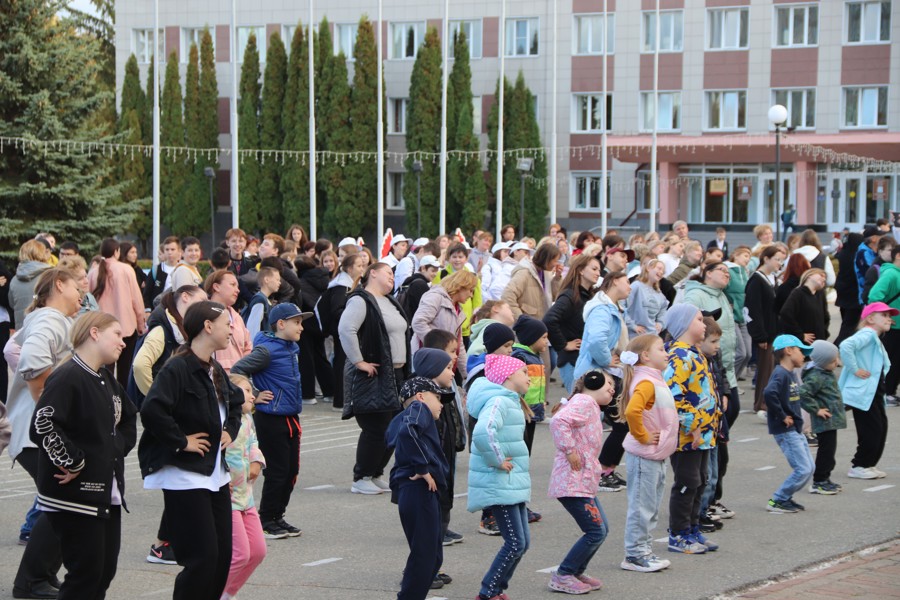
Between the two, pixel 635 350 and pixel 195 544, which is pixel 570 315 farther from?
pixel 195 544

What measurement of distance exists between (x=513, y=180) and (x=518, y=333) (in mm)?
38622

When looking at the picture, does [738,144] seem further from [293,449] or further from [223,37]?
[293,449]

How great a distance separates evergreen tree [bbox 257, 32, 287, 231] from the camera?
49656 mm

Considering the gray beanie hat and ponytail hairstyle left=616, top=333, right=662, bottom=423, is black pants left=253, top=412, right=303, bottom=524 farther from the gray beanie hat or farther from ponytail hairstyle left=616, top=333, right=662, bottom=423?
the gray beanie hat

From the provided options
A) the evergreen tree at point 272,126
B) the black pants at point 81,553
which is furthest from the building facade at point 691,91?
the black pants at point 81,553

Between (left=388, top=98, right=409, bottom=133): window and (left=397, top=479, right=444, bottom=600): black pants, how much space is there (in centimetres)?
4674

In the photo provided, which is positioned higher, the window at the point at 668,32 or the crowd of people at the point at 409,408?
the window at the point at 668,32

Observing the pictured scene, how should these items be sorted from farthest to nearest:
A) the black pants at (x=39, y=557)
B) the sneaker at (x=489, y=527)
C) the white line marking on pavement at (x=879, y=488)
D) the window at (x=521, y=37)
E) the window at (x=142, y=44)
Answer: the window at (x=142, y=44)
the window at (x=521, y=37)
the white line marking on pavement at (x=879, y=488)
the sneaker at (x=489, y=527)
the black pants at (x=39, y=557)

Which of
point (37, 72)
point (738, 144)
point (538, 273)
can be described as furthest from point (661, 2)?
point (538, 273)

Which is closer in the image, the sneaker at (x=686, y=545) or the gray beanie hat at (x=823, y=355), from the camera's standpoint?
the sneaker at (x=686, y=545)

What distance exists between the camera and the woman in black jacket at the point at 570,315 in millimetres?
11977

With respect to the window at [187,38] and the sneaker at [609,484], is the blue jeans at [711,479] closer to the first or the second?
the sneaker at [609,484]

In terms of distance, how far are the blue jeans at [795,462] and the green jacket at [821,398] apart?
0.59 metres

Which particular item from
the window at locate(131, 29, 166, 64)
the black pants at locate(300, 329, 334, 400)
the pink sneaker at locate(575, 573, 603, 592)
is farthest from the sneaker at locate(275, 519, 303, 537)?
the window at locate(131, 29, 166, 64)
